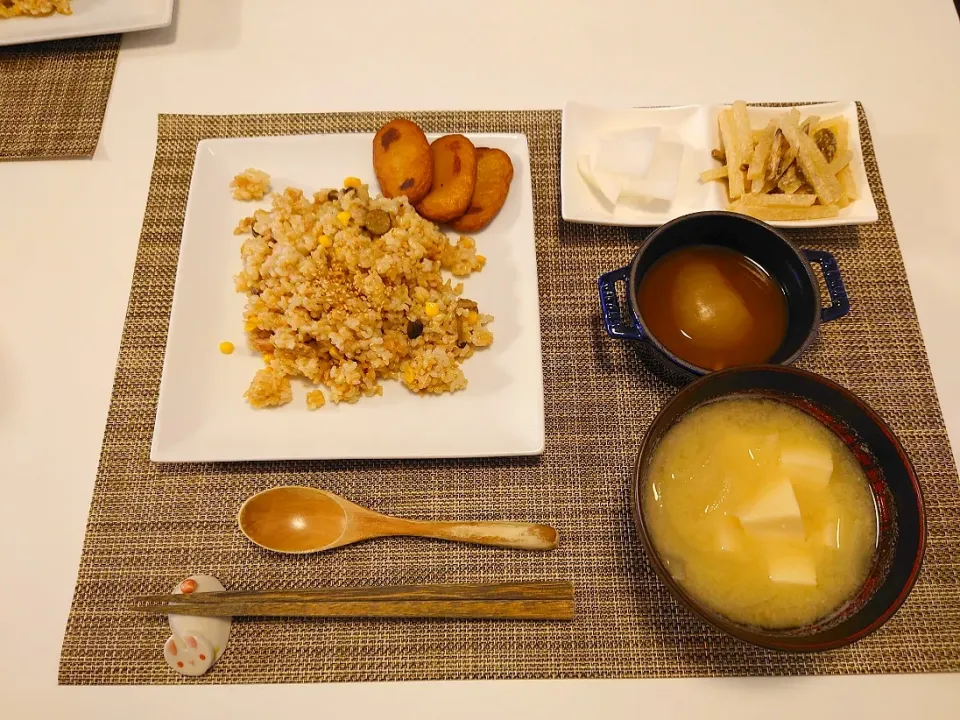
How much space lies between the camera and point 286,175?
175 centimetres

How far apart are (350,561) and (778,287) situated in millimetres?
1246

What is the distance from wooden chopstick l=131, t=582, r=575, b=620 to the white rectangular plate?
989mm

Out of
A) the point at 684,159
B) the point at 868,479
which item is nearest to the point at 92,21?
the point at 684,159

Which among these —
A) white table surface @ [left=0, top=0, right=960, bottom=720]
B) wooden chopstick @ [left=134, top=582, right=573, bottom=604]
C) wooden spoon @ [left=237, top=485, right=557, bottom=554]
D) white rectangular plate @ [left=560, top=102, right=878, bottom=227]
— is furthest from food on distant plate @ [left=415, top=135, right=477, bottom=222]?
wooden chopstick @ [left=134, top=582, right=573, bottom=604]

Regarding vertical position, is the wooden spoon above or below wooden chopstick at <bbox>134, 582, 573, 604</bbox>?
above

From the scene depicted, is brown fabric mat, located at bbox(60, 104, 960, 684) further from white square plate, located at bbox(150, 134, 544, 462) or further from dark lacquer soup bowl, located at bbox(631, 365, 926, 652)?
dark lacquer soup bowl, located at bbox(631, 365, 926, 652)

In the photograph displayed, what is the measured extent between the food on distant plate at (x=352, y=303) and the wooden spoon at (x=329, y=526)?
23cm

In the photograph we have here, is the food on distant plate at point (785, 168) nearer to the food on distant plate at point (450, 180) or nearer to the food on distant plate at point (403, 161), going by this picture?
the food on distant plate at point (450, 180)

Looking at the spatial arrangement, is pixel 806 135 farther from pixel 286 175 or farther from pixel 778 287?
pixel 286 175

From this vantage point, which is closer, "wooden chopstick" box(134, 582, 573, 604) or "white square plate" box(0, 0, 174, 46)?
"wooden chopstick" box(134, 582, 573, 604)

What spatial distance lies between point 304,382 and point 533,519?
67 cm

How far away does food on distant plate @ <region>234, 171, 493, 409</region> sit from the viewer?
1.47 metres

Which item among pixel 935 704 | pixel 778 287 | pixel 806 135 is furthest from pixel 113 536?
pixel 806 135

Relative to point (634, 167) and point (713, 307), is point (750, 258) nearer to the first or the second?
point (713, 307)
